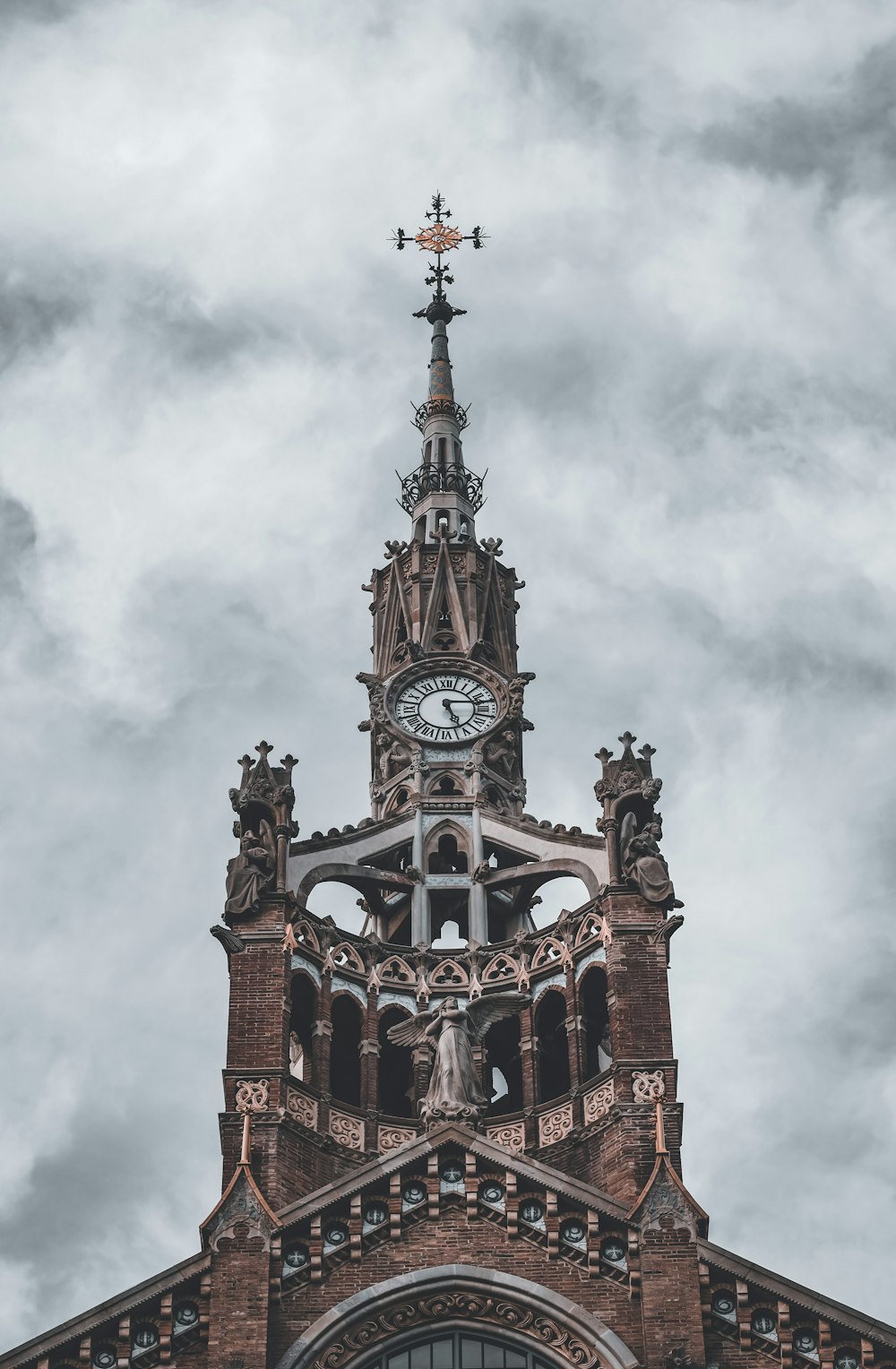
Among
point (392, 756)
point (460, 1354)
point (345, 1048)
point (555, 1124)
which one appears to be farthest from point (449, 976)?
point (460, 1354)

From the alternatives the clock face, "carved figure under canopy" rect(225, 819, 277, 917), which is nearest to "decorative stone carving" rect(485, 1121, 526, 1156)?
"carved figure under canopy" rect(225, 819, 277, 917)

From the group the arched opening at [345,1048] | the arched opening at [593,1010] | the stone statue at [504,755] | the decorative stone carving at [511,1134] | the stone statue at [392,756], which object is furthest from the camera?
the stone statue at [504,755]

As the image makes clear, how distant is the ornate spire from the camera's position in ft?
255

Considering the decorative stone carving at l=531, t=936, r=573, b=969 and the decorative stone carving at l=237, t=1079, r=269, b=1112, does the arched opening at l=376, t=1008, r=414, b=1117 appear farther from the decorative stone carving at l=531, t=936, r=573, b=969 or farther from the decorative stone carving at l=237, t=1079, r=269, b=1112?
the decorative stone carving at l=237, t=1079, r=269, b=1112

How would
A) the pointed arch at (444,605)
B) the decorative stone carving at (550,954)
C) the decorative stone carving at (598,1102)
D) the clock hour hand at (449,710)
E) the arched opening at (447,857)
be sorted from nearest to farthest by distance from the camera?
1. the decorative stone carving at (598,1102)
2. the decorative stone carving at (550,954)
3. the arched opening at (447,857)
4. the clock hour hand at (449,710)
5. the pointed arch at (444,605)

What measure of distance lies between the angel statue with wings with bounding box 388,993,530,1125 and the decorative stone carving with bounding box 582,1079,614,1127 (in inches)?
118

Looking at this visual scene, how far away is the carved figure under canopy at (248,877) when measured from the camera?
61375 mm

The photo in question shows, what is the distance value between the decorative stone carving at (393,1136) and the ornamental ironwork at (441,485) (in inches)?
903

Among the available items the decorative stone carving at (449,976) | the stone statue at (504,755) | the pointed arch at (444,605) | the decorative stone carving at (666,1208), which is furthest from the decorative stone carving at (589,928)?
the decorative stone carving at (666,1208)

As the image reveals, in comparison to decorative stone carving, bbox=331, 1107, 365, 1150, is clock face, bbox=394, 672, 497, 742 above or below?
above

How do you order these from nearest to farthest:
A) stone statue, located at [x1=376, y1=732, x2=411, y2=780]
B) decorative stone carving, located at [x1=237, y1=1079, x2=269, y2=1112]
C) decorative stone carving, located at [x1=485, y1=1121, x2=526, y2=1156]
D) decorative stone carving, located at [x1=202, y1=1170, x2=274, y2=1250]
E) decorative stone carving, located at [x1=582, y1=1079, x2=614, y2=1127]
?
decorative stone carving, located at [x1=202, y1=1170, x2=274, y2=1250], decorative stone carving, located at [x1=237, y1=1079, x2=269, y2=1112], decorative stone carving, located at [x1=582, y1=1079, x2=614, y2=1127], decorative stone carving, located at [x1=485, y1=1121, x2=526, y2=1156], stone statue, located at [x1=376, y1=732, x2=411, y2=780]

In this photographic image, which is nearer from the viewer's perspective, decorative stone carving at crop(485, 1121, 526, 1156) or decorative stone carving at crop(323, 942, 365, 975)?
decorative stone carving at crop(485, 1121, 526, 1156)

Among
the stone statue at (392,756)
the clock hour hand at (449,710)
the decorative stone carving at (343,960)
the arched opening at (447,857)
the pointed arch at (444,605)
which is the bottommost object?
the decorative stone carving at (343,960)

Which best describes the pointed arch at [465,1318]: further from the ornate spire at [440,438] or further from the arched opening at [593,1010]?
the ornate spire at [440,438]
